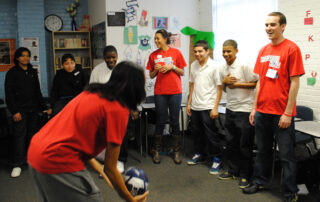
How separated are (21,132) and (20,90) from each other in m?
0.50

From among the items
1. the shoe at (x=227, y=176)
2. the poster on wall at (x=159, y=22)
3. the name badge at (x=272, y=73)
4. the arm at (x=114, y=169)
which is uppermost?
the poster on wall at (x=159, y=22)

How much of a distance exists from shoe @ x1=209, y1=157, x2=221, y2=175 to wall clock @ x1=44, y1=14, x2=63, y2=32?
381 centimetres

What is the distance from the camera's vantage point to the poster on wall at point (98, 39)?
464cm

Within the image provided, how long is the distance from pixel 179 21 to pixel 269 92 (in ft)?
9.25

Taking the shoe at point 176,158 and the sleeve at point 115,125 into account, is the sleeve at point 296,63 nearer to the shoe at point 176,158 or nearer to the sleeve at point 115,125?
the sleeve at point 115,125

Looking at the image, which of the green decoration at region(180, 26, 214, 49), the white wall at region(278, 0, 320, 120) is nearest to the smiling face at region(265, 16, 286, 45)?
the white wall at region(278, 0, 320, 120)

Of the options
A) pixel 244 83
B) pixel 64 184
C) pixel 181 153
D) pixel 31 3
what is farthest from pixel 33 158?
pixel 31 3

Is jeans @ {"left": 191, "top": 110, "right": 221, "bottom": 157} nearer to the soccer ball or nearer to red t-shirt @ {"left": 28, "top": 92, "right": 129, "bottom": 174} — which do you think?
the soccer ball

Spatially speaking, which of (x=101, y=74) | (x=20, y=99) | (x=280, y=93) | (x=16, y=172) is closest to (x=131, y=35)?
(x=101, y=74)

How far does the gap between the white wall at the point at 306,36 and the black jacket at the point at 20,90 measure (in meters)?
3.13

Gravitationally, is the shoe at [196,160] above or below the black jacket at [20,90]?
below

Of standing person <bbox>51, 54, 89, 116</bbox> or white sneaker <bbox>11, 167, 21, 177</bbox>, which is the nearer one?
white sneaker <bbox>11, 167, 21, 177</bbox>

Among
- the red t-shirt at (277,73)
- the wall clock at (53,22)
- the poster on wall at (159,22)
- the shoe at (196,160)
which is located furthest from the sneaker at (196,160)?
the wall clock at (53,22)

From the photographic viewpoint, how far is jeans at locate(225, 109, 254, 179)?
9.40 ft
